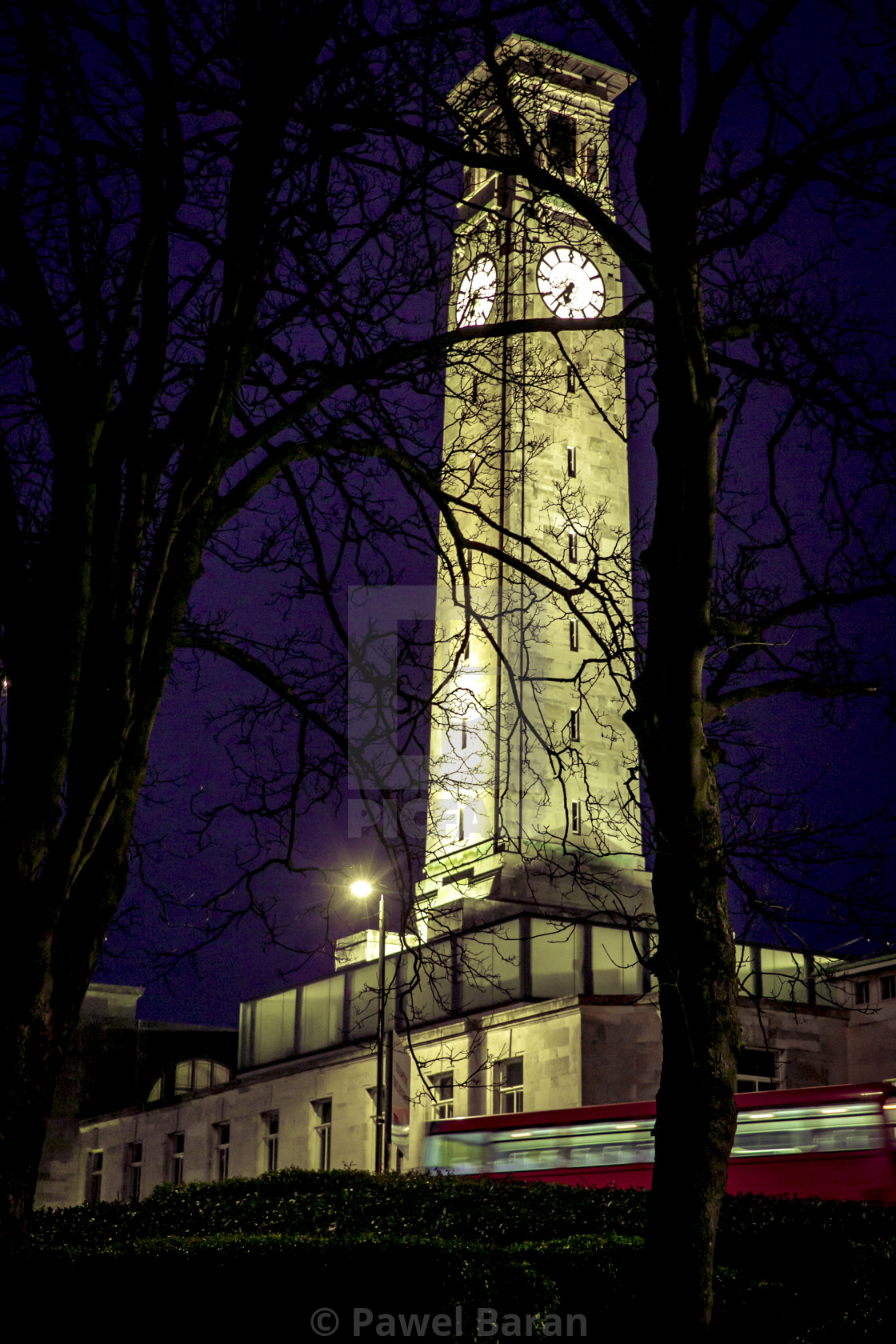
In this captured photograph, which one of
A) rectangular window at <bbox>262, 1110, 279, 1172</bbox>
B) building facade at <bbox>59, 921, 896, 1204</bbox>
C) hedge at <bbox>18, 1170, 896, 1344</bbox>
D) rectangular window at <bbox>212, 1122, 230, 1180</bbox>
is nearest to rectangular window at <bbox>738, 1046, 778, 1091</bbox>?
building facade at <bbox>59, 921, 896, 1204</bbox>

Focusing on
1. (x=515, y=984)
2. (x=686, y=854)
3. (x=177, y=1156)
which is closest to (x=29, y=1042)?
(x=686, y=854)

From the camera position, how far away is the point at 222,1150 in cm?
4869

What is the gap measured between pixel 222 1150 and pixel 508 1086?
15825 millimetres

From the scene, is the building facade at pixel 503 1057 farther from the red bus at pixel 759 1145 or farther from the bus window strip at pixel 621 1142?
the red bus at pixel 759 1145

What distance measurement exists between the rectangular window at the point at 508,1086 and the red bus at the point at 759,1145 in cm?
641

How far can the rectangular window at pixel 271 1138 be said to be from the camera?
4562 cm

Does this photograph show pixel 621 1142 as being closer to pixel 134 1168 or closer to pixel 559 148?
pixel 559 148

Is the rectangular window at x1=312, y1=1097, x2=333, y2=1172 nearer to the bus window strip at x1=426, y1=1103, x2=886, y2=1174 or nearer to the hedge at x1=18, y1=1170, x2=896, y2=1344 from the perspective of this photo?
the bus window strip at x1=426, y1=1103, x2=886, y2=1174

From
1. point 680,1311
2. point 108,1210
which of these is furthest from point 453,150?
point 108,1210

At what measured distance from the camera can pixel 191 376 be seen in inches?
468

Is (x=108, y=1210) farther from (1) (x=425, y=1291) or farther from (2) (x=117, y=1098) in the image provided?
(2) (x=117, y=1098)

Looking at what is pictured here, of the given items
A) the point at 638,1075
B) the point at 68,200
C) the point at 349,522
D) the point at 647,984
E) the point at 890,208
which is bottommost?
the point at 638,1075

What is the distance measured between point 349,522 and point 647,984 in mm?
27204

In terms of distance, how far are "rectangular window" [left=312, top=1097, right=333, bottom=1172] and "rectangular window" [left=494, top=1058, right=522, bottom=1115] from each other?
7.73m
